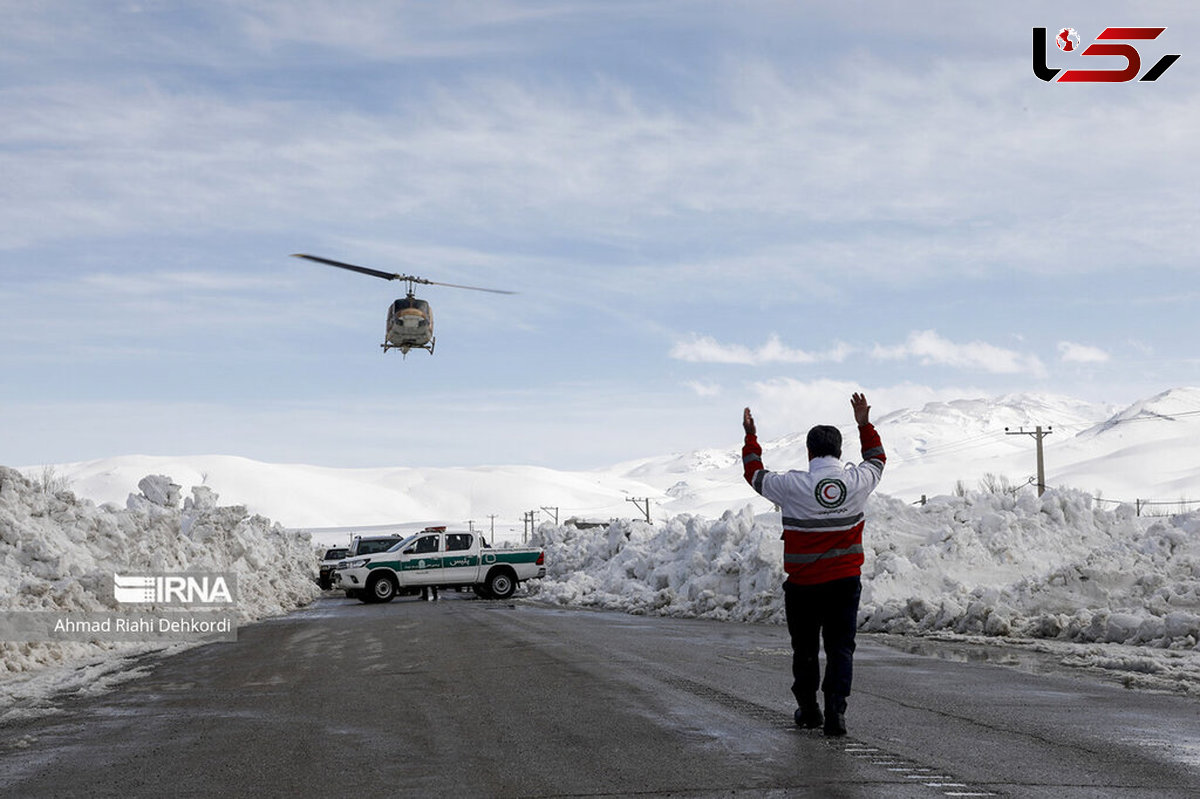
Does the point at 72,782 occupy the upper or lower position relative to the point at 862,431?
lower

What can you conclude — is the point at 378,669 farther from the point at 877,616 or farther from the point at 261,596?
the point at 261,596

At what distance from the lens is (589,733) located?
7703 mm

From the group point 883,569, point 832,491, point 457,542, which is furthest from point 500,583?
point 832,491

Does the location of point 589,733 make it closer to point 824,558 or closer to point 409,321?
point 824,558

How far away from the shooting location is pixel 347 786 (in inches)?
243

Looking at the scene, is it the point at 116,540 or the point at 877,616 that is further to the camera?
the point at 116,540

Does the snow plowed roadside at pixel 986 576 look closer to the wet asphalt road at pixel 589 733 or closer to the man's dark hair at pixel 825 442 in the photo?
the wet asphalt road at pixel 589 733

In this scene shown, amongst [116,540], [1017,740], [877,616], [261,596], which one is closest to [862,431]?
[1017,740]

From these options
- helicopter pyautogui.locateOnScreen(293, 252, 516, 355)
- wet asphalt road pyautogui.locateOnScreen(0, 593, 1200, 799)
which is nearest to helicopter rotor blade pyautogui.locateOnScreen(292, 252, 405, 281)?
helicopter pyautogui.locateOnScreen(293, 252, 516, 355)

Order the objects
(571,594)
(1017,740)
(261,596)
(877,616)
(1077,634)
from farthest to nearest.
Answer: (571,594) < (261,596) < (877,616) < (1077,634) < (1017,740)

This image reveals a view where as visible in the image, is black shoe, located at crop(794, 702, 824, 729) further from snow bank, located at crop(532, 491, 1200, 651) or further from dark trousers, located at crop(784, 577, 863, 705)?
snow bank, located at crop(532, 491, 1200, 651)

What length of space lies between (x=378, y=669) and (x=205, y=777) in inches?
228

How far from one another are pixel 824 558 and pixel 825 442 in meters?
0.74

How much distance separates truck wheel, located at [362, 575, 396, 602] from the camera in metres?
34.1
